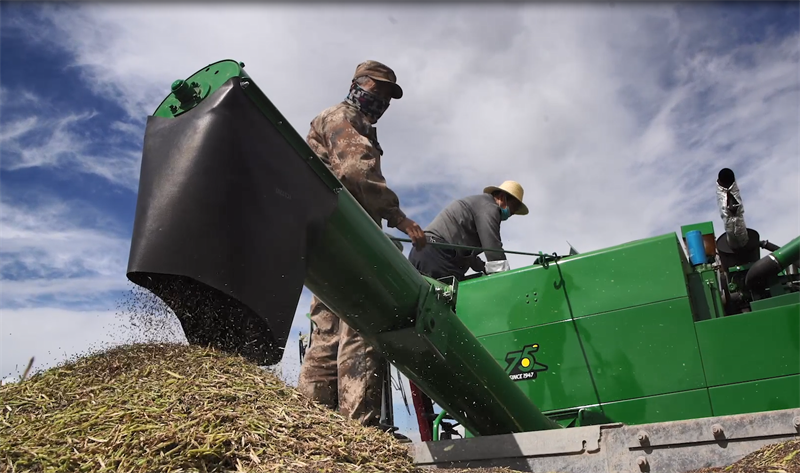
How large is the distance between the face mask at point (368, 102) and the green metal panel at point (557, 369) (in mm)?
1833

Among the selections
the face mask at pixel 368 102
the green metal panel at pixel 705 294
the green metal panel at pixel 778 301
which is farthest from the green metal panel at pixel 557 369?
the face mask at pixel 368 102

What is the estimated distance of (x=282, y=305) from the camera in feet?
8.46

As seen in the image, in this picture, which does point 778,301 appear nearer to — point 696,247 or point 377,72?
point 696,247

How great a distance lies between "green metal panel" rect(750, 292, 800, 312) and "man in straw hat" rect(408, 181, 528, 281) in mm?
1681

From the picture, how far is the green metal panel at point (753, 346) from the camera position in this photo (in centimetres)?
414

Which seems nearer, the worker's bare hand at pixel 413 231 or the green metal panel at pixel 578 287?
the worker's bare hand at pixel 413 231

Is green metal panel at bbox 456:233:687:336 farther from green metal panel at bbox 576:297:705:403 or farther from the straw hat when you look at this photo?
the straw hat

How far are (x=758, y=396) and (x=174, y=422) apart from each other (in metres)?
3.57

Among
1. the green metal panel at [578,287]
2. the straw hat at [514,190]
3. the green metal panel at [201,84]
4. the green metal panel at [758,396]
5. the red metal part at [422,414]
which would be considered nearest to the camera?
the green metal panel at [201,84]

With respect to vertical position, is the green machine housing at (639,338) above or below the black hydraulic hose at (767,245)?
below

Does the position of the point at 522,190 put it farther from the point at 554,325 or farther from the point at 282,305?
the point at 282,305

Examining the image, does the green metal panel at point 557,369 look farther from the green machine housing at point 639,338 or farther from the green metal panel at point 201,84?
the green metal panel at point 201,84

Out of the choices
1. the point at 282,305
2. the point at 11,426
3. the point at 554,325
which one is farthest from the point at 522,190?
the point at 11,426

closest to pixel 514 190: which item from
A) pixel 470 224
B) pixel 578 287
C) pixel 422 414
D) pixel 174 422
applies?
pixel 470 224
